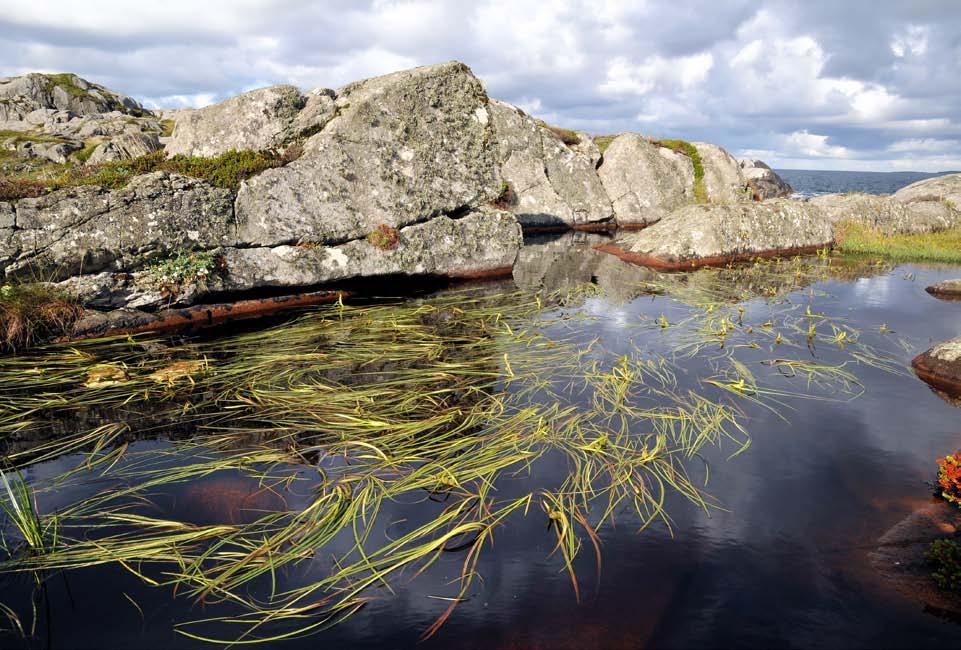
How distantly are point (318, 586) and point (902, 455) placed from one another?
711 cm

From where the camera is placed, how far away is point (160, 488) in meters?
5.91

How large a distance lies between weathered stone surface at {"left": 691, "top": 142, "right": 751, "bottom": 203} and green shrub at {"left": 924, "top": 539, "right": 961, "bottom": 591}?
1215 inches

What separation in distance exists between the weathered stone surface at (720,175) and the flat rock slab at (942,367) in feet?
Answer: 81.4

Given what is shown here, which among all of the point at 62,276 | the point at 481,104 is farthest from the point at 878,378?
the point at 62,276

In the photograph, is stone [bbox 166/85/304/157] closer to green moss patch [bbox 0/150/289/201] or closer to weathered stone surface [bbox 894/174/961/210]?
green moss patch [bbox 0/150/289/201]

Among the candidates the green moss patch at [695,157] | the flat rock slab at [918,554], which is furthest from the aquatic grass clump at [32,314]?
the green moss patch at [695,157]

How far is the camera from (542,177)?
29.2 m

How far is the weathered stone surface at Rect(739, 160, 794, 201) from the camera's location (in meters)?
41.0

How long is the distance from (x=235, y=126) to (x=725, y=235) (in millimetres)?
17267

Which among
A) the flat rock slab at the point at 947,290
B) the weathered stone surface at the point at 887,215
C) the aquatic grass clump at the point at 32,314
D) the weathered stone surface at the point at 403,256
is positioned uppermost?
the weathered stone surface at the point at 887,215

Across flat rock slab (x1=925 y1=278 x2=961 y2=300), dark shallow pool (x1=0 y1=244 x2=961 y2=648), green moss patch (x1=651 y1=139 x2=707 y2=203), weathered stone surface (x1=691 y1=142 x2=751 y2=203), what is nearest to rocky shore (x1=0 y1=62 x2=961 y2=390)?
dark shallow pool (x1=0 y1=244 x2=961 y2=648)

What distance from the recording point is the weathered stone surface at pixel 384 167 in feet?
42.9

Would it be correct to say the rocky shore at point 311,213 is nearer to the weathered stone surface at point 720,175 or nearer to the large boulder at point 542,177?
the large boulder at point 542,177

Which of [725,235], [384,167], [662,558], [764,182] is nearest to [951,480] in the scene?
[662,558]
